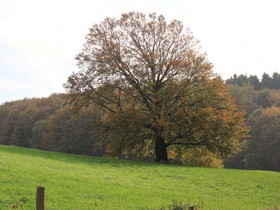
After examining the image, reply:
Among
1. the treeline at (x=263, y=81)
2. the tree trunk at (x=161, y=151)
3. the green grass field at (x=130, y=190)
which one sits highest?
the treeline at (x=263, y=81)

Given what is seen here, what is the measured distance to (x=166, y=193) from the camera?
17359 millimetres

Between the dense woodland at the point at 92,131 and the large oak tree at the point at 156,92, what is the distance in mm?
2661

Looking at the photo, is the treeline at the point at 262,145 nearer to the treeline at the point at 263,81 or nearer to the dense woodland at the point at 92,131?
the dense woodland at the point at 92,131

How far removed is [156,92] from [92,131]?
4270cm

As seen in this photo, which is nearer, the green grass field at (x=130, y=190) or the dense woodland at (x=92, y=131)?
the green grass field at (x=130, y=190)

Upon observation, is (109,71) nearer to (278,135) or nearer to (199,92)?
(199,92)

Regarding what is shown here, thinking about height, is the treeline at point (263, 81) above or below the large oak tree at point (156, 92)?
above

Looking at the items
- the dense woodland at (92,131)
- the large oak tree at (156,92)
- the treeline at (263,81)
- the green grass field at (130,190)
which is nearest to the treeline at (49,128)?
the dense woodland at (92,131)

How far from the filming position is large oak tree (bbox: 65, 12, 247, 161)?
116 ft

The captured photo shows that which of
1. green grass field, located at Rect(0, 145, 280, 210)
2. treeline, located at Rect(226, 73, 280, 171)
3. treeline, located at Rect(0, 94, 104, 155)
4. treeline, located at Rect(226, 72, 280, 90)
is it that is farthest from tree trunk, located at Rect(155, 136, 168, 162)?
treeline, located at Rect(226, 72, 280, 90)

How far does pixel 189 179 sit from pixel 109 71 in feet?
52.8

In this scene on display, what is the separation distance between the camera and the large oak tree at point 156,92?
35.3m

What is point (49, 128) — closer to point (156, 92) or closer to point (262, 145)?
point (262, 145)

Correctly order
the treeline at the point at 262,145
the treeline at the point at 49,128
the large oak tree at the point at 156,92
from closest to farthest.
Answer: the large oak tree at the point at 156,92
the treeline at the point at 262,145
the treeline at the point at 49,128
